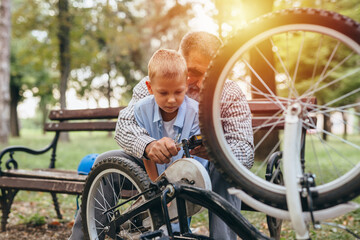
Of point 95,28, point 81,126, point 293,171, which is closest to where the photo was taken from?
point 293,171

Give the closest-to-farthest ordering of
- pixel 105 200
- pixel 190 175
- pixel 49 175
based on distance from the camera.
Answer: pixel 190 175, pixel 105 200, pixel 49 175

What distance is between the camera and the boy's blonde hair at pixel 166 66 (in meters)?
1.87

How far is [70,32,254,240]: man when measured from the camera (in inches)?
73.2

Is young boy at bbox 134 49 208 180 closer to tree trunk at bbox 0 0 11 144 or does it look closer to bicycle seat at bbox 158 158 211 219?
bicycle seat at bbox 158 158 211 219

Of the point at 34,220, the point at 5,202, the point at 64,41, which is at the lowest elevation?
the point at 34,220

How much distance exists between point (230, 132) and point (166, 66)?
499mm

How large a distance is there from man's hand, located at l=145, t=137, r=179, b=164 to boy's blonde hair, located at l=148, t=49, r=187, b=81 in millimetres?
323

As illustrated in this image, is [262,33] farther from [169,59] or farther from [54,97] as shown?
[54,97]

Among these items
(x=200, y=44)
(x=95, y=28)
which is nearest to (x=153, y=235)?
A: (x=200, y=44)

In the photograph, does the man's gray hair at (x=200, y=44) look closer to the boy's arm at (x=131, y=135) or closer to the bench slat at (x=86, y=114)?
the boy's arm at (x=131, y=135)

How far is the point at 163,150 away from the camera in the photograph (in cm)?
181

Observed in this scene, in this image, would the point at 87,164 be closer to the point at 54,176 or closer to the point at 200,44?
the point at 54,176

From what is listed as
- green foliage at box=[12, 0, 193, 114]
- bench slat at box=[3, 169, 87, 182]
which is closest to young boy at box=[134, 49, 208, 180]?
bench slat at box=[3, 169, 87, 182]

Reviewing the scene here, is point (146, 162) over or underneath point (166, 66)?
underneath
